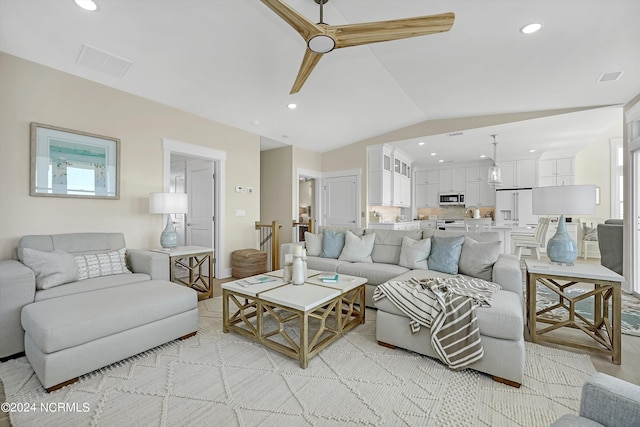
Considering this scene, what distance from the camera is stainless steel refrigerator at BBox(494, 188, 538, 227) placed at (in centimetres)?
670

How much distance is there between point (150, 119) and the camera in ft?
12.4

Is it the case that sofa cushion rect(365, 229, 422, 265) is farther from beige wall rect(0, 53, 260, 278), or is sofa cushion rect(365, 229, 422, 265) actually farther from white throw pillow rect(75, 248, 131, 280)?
beige wall rect(0, 53, 260, 278)

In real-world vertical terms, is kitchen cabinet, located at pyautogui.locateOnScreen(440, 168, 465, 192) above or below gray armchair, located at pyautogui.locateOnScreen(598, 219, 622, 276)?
above

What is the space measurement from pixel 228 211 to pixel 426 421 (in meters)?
4.17

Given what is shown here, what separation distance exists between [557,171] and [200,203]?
8224 mm

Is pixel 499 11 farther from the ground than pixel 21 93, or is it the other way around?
pixel 499 11

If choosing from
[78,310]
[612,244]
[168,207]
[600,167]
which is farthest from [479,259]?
[600,167]

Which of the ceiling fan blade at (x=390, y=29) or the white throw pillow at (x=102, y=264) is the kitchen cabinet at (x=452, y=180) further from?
the white throw pillow at (x=102, y=264)

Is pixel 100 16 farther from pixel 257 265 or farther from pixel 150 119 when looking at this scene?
pixel 257 265

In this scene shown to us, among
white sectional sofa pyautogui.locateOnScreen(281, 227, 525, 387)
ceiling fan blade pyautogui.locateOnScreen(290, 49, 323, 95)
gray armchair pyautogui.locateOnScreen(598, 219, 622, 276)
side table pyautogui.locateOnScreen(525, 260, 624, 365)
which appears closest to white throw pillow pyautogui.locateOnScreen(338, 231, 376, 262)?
white sectional sofa pyautogui.locateOnScreen(281, 227, 525, 387)

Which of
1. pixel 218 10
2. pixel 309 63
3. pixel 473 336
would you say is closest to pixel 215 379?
pixel 473 336

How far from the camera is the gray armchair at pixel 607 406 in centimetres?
85

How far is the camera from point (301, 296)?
2225 mm

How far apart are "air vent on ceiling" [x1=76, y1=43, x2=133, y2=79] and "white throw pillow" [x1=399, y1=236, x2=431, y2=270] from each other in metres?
3.78
